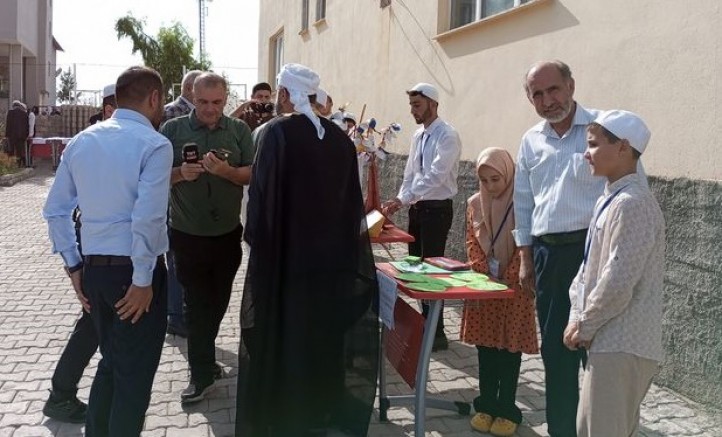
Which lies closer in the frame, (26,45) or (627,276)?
(627,276)

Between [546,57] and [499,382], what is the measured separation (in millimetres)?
3227

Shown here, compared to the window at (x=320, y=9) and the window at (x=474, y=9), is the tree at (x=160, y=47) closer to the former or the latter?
the window at (x=320, y=9)

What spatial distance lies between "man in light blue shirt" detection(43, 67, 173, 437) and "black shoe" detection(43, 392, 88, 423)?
2.57ft

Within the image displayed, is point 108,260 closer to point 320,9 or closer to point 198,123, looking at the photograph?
point 198,123

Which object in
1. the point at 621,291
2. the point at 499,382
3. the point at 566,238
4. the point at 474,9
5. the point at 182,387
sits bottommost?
the point at 182,387

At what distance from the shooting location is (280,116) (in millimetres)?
3225

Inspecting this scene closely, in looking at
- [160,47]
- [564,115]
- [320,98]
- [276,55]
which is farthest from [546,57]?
[160,47]

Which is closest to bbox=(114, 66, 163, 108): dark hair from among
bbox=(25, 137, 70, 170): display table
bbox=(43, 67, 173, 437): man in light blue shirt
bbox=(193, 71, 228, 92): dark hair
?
bbox=(43, 67, 173, 437): man in light blue shirt

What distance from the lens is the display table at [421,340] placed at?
326cm

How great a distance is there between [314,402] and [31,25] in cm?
3117

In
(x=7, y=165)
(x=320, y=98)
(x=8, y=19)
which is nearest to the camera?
(x=320, y=98)

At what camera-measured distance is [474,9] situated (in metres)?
7.46

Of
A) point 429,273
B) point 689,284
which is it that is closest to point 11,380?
point 429,273

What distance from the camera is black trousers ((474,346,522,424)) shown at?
3.70m
